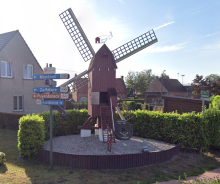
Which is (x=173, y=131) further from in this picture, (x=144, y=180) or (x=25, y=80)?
(x=25, y=80)

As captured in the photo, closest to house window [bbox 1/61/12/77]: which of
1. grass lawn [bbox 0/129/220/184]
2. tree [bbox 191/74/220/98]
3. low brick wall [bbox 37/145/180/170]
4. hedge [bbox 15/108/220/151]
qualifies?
hedge [bbox 15/108/220/151]

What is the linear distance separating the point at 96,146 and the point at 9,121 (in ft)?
30.9

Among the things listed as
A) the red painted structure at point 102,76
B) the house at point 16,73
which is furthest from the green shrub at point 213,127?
the house at point 16,73

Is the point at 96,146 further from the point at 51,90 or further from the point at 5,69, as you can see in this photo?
the point at 5,69

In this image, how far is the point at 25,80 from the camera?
21547mm

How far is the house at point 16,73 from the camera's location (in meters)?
19.1

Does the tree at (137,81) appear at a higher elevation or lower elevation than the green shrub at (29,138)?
higher

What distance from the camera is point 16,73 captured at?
20.5 metres

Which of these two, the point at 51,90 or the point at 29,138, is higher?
the point at 51,90

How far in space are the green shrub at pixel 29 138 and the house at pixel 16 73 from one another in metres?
10.8

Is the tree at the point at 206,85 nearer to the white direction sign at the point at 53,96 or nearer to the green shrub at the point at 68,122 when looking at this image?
the green shrub at the point at 68,122

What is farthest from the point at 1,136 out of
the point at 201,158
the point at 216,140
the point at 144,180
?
the point at 216,140

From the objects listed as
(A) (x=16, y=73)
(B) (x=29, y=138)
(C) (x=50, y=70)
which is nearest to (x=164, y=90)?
(A) (x=16, y=73)

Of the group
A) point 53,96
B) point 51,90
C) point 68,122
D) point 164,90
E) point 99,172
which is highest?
point 164,90
